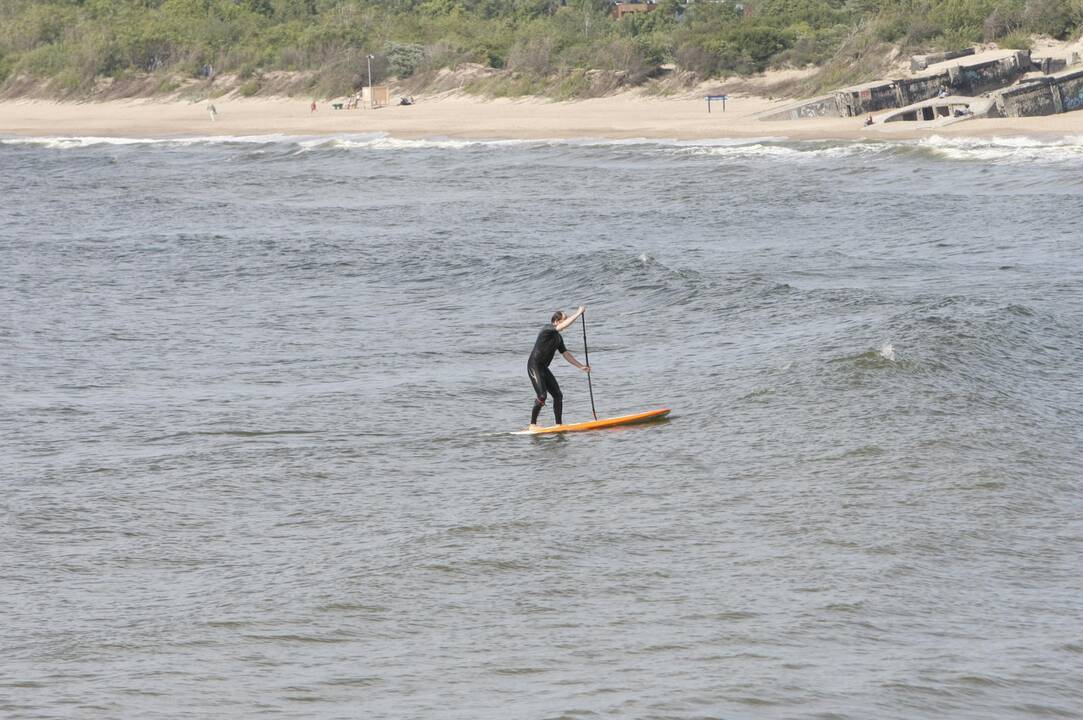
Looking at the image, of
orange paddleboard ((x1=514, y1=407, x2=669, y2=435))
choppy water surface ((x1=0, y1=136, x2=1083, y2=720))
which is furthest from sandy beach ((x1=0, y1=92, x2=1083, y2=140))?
orange paddleboard ((x1=514, y1=407, x2=669, y2=435))

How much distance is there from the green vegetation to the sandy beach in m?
2.27

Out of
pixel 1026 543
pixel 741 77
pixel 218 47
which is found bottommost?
pixel 1026 543

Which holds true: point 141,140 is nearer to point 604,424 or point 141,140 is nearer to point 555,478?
point 604,424

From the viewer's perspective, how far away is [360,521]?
14.4m

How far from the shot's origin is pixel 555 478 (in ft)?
51.7

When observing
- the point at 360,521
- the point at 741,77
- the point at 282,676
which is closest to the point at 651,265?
the point at 360,521

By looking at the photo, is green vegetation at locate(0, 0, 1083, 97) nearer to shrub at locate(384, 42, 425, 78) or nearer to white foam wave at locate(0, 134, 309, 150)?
shrub at locate(384, 42, 425, 78)

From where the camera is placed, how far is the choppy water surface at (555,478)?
10656 mm

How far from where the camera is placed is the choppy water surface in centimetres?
1066

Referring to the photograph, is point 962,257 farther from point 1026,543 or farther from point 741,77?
point 741,77

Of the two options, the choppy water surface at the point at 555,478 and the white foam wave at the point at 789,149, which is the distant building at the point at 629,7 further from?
the choppy water surface at the point at 555,478

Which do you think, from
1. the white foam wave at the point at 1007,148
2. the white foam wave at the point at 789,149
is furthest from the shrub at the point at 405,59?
the white foam wave at the point at 1007,148

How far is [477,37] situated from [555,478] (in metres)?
62.6

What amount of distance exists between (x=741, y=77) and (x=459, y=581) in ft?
167
